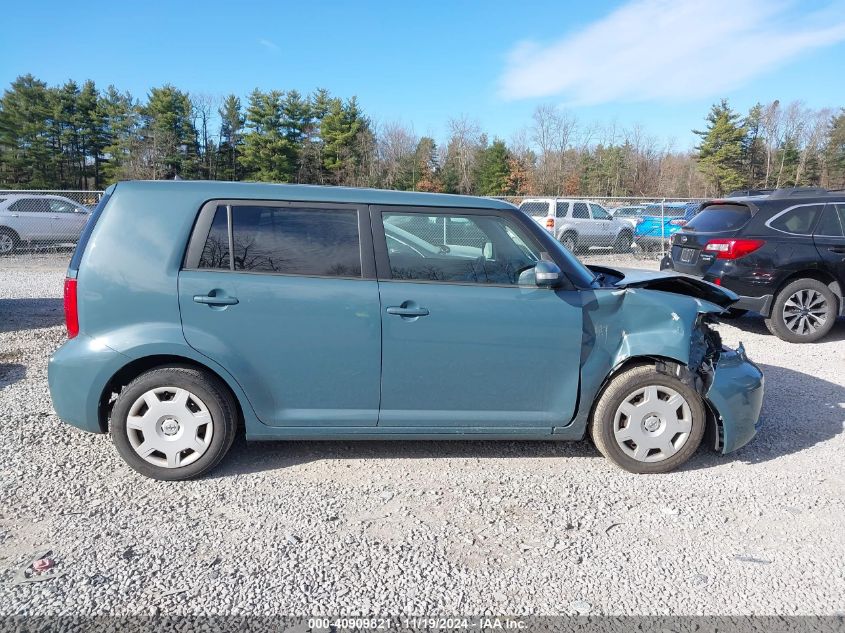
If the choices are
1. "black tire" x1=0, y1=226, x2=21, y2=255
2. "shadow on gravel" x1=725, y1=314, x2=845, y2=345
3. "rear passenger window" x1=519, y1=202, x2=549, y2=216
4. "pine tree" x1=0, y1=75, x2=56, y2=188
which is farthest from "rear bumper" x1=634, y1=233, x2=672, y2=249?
"pine tree" x1=0, y1=75, x2=56, y2=188

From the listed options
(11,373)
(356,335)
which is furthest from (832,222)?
(11,373)

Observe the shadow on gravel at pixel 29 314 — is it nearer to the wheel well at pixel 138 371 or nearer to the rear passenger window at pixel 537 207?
the wheel well at pixel 138 371

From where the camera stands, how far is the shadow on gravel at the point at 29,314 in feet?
23.1

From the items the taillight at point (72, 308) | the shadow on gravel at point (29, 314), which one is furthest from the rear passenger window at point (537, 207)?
→ the taillight at point (72, 308)

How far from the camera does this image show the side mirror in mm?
3258

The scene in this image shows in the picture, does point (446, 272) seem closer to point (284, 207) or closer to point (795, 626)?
point (284, 207)

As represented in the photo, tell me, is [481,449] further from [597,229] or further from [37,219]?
[37,219]

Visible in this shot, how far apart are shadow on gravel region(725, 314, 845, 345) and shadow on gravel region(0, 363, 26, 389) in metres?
8.38

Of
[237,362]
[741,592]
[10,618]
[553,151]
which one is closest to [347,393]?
[237,362]

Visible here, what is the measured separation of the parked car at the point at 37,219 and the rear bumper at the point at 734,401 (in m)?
16.0

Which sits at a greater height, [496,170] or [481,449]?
[496,170]

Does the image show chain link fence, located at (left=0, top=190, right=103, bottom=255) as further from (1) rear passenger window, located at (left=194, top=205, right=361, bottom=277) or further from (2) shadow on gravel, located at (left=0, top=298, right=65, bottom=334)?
(1) rear passenger window, located at (left=194, top=205, right=361, bottom=277)

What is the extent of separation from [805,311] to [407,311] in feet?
19.9

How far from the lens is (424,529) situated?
290cm
